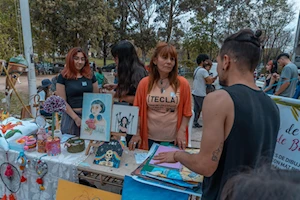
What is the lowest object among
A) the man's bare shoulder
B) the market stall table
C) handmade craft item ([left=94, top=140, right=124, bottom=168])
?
the market stall table

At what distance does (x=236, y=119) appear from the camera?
744mm

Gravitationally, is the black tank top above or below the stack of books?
above

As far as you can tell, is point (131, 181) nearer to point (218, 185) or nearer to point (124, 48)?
point (218, 185)

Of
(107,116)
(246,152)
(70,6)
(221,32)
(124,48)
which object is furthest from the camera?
(221,32)

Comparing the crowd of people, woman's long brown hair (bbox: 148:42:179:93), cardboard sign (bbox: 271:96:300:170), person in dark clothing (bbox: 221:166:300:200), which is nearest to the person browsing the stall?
the crowd of people

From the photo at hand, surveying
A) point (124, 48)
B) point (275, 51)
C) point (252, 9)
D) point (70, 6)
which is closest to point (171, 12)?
point (252, 9)

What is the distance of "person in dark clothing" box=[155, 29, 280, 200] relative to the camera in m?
0.75

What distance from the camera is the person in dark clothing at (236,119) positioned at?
2.46 ft

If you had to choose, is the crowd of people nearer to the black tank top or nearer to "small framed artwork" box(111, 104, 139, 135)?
the black tank top

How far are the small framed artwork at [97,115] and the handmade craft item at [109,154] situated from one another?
0.20 feet

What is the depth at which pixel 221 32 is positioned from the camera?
16.5m

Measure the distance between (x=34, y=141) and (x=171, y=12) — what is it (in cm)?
1769

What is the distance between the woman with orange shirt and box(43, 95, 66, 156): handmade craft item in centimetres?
51

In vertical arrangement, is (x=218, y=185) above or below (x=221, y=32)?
below
